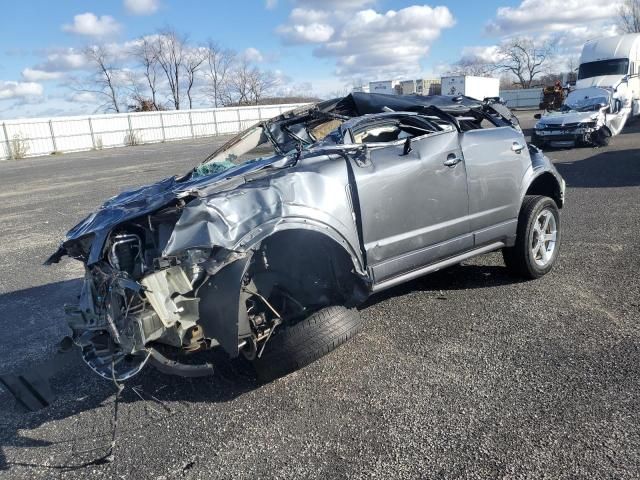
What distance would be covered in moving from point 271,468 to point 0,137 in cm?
Answer: 3719

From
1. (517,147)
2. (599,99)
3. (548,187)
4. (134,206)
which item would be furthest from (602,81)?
(134,206)

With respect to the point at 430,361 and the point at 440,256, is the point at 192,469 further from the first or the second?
the point at 440,256

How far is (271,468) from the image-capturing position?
2.81 m

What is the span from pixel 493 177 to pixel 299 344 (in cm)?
239

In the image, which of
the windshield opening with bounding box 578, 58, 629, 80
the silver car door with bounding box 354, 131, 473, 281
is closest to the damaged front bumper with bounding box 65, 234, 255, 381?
the silver car door with bounding box 354, 131, 473, 281

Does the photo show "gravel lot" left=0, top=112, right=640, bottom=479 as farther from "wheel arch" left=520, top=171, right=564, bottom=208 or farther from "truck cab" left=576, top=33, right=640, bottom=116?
"truck cab" left=576, top=33, right=640, bottom=116

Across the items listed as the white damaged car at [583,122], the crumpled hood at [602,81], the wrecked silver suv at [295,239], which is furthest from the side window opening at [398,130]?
the crumpled hood at [602,81]

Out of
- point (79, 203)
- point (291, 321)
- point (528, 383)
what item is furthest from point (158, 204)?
point (79, 203)

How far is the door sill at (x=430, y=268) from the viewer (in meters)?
3.98

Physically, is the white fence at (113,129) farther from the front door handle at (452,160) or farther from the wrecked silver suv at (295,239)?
the front door handle at (452,160)

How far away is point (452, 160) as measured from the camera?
173 inches

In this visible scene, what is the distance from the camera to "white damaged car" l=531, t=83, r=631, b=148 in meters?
15.3

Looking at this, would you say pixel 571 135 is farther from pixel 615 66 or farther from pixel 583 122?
pixel 615 66

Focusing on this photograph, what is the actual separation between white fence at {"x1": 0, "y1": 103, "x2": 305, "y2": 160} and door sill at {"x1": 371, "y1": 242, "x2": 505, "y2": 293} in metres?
36.1
